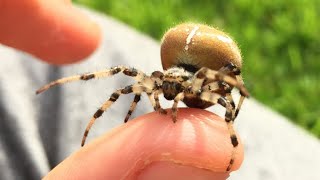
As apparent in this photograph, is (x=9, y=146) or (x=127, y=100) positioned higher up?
(x=127, y=100)

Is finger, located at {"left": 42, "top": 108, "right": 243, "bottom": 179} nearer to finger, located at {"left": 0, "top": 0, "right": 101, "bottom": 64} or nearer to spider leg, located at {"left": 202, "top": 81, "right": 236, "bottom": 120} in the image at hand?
Answer: spider leg, located at {"left": 202, "top": 81, "right": 236, "bottom": 120}

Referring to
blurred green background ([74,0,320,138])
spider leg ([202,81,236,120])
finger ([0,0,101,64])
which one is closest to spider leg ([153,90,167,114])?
spider leg ([202,81,236,120])

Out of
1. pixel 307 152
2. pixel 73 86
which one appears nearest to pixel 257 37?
pixel 307 152

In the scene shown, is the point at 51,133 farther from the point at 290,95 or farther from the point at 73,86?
the point at 290,95

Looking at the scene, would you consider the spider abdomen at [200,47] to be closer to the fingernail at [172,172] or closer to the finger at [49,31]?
the fingernail at [172,172]

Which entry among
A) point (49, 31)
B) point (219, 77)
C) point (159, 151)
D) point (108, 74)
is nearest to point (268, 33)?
point (49, 31)

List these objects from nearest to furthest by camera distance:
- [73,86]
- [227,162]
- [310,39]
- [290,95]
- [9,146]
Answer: [227,162]
[9,146]
[73,86]
[290,95]
[310,39]
